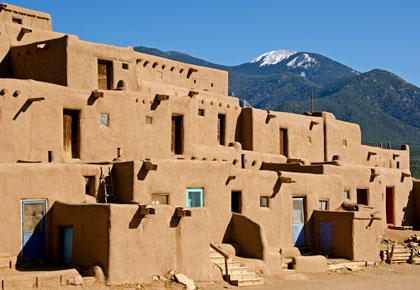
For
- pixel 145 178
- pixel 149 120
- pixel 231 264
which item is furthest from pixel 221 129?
pixel 231 264

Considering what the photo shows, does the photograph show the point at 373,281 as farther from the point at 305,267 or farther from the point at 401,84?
the point at 401,84

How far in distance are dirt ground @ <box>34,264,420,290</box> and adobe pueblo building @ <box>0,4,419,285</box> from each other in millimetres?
488

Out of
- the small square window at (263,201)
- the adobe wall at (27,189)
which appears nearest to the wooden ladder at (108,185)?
the adobe wall at (27,189)

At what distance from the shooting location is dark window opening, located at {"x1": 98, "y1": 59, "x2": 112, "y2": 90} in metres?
27.5

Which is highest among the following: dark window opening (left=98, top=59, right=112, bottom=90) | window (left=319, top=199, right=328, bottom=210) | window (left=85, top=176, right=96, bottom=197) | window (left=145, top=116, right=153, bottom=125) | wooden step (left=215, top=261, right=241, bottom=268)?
dark window opening (left=98, top=59, right=112, bottom=90)

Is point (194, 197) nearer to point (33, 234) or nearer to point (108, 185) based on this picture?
point (108, 185)

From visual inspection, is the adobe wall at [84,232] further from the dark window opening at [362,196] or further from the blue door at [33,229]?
the dark window opening at [362,196]

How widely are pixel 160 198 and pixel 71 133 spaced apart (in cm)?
444

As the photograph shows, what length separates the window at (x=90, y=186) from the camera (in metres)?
22.5

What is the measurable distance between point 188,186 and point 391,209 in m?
16.3

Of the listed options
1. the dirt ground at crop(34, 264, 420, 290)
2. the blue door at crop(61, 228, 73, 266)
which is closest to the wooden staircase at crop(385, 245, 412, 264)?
the dirt ground at crop(34, 264, 420, 290)

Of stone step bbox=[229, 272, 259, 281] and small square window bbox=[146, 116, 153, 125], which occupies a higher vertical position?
small square window bbox=[146, 116, 153, 125]

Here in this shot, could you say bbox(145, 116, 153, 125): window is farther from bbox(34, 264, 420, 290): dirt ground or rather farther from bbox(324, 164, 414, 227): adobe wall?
bbox(324, 164, 414, 227): adobe wall

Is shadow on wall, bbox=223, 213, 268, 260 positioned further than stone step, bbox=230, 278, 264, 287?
Yes
